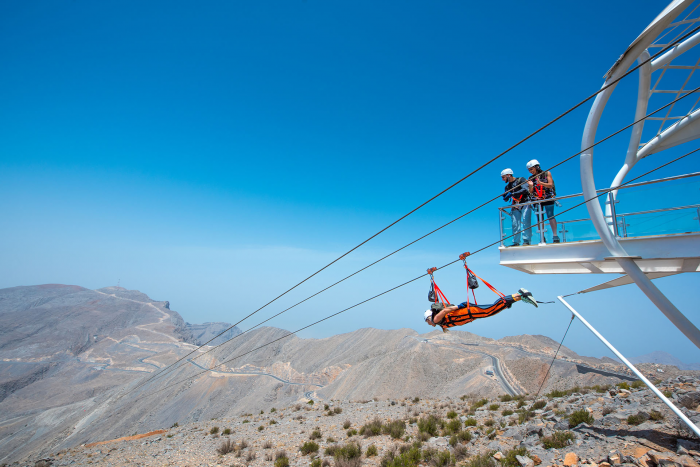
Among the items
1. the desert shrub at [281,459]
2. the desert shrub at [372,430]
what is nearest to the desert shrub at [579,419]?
the desert shrub at [372,430]

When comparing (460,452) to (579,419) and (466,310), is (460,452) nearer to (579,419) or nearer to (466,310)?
(579,419)

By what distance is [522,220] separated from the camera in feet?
33.7

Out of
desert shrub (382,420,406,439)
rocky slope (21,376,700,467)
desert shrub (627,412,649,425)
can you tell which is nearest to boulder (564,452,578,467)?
rocky slope (21,376,700,467)

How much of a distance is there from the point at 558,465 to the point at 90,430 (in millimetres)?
58675

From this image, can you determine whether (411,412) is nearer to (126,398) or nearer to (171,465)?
(171,465)

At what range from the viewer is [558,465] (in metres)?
7.44

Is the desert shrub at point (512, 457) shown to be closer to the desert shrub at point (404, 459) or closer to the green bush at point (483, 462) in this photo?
the green bush at point (483, 462)

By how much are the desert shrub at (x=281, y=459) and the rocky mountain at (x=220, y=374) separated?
853 inches

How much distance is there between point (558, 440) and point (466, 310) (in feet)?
14.6

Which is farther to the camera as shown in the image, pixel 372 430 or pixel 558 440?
pixel 372 430

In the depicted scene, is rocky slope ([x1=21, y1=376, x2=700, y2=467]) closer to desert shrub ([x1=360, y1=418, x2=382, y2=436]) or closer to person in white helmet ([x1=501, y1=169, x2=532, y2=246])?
desert shrub ([x1=360, y1=418, x2=382, y2=436])

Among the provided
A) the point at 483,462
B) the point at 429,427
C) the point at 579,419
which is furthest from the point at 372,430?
the point at 579,419

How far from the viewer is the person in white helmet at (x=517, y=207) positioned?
10.1 meters

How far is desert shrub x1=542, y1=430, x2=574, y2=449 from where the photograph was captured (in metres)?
8.52
